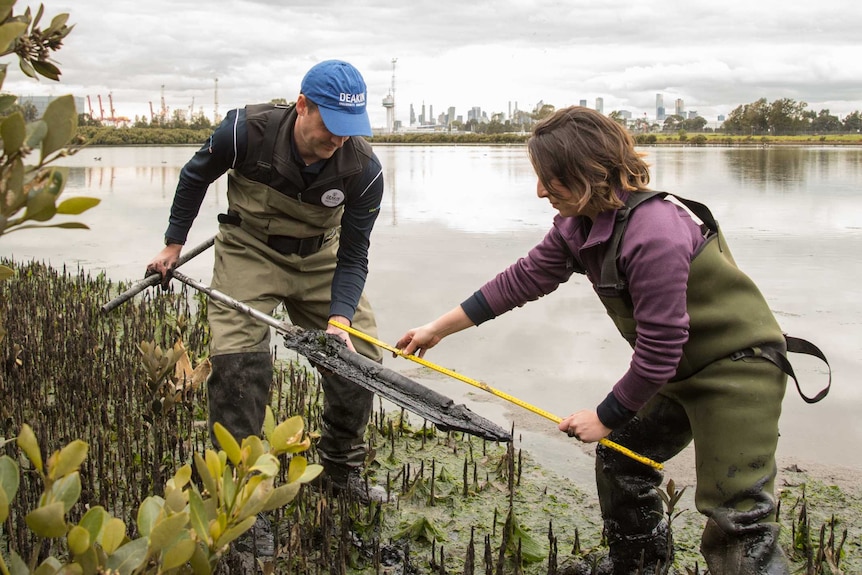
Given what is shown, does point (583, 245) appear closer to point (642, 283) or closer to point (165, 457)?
point (642, 283)

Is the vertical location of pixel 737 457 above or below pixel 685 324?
below

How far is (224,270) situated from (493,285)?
1.12 m

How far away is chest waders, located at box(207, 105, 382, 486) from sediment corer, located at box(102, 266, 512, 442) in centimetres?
20

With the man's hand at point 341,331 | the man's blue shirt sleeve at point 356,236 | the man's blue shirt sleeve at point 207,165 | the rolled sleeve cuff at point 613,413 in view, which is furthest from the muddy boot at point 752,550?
the man's blue shirt sleeve at point 207,165

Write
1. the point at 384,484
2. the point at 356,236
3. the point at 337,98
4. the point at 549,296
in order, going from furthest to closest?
the point at 549,296
the point at 384,484
the point at 356,236
the point at 337,98

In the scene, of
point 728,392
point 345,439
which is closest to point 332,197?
point 345,439

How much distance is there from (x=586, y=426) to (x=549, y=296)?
4341 millimetres

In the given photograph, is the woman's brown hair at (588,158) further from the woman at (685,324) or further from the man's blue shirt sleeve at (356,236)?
the man's blue shirt sleeve at (356,236)

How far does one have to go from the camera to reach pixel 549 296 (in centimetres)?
671

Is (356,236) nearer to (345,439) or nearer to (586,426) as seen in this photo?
(345,439)

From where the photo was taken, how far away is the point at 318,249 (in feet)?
11.4

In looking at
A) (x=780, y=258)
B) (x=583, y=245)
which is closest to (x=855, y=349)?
(x=780, y=258)

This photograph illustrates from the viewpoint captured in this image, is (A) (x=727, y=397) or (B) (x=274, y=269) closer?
(A) (x=727, y=397)

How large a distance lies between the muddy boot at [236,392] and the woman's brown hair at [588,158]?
4.32 ft
